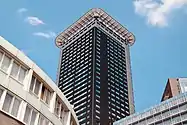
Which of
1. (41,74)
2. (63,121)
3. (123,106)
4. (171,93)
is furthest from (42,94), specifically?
(123,106)

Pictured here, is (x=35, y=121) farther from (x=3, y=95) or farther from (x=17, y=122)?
(x=3, y=95)

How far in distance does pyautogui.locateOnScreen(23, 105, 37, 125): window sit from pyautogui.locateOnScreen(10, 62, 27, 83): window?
81.2 inches

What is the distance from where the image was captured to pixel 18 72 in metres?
20.7

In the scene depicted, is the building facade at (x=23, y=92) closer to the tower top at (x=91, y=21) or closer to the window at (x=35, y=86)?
the window at (x=35, y=86)

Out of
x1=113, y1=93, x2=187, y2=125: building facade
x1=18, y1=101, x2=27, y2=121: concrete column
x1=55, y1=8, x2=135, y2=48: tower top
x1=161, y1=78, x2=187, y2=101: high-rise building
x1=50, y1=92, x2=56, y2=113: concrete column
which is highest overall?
x1=55, y1=8, x2=135, y2=48: tower top

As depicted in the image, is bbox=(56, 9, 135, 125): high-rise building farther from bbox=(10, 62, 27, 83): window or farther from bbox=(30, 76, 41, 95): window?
bbox=(10, 62, 27, 83): window

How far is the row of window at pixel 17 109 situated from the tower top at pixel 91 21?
167 m

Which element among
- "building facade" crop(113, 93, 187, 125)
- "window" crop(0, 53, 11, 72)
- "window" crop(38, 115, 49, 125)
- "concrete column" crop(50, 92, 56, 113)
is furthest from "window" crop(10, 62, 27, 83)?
"building facade" crop(113, 93, 187, 125)

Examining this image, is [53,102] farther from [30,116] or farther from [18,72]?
[18,72]

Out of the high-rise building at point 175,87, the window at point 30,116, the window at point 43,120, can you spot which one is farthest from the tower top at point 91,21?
the window at point 30,116

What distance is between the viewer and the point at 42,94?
76.0 ft

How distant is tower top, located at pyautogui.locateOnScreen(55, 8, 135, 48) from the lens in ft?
611

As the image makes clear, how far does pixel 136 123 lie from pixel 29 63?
61.8m

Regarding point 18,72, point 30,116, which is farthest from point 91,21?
point 30,116
